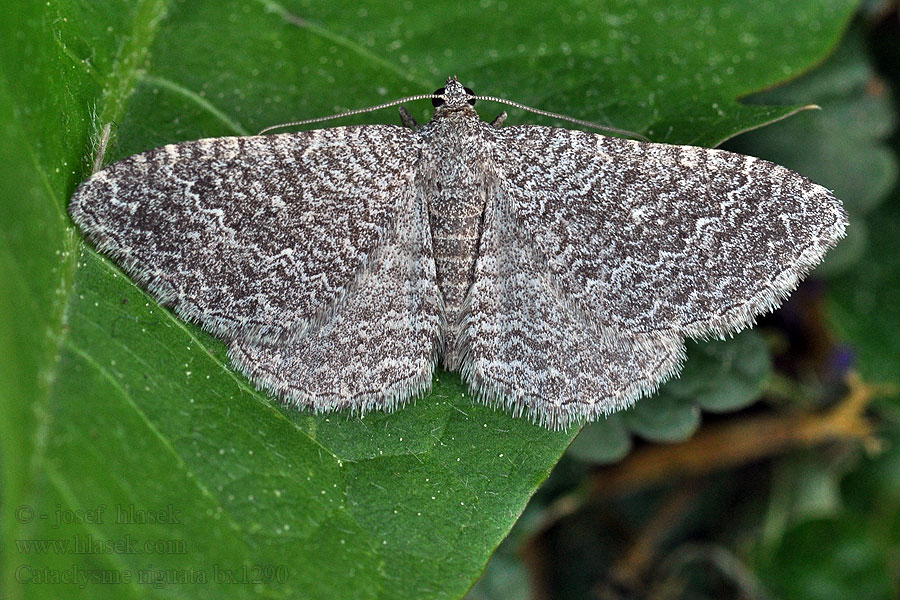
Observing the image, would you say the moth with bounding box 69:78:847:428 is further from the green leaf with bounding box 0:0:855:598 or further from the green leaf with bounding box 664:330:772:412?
the green leaf with bounding box 664:330:772:412

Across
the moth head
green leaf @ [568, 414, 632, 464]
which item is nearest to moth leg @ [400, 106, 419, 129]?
the moth head

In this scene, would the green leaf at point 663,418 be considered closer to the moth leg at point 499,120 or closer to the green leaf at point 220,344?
the green leaf at point 220,344

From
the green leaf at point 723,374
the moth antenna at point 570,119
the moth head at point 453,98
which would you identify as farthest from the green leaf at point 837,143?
the moth head at point 453,98

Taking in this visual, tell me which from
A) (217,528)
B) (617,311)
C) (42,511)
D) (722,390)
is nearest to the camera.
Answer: (42,511)

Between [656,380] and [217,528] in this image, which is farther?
[656,380]

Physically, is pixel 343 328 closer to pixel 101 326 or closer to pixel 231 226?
pixel 231 226

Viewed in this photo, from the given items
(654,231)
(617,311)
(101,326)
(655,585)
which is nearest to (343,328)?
(101,326)
